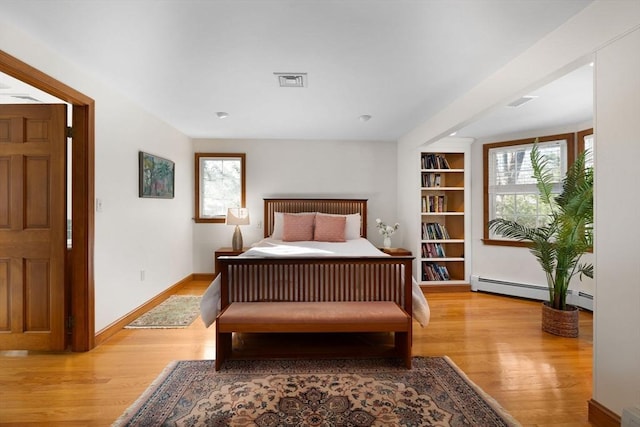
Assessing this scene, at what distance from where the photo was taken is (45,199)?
2510 millimetres

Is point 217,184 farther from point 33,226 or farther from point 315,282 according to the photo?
point 315,282

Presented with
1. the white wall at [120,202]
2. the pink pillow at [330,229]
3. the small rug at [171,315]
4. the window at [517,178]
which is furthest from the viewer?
the pink pillow at [330,229]

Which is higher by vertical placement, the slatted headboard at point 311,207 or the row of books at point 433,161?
the row of books at point 433,161

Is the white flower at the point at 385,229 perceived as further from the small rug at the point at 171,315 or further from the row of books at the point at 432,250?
the small rug at the point at 171,315

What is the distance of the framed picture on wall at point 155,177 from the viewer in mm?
3426

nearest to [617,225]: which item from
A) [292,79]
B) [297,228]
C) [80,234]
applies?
[292,79]

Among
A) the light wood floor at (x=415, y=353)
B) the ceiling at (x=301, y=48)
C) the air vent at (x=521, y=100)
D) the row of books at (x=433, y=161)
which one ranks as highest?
the ceiling at (x=301, y=48)

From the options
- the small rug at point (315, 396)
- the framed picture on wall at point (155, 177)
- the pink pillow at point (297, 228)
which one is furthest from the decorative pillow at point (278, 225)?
the small rug at point (315, 396)

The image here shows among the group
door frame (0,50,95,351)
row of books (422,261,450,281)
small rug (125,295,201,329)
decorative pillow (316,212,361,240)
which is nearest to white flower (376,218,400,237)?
decorative pillow (316,212,361,240)

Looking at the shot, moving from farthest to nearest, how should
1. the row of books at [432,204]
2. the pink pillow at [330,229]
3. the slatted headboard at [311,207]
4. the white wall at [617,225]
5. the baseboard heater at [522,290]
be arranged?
the slatted headboard at [311,207] → the row of books at [432,204] → the pink pillow at [330,229] → the baseboard heater at [522,290] → the white wall at [617,225]

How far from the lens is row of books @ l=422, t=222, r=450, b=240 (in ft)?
15.2

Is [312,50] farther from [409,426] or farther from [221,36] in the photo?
[409,426]

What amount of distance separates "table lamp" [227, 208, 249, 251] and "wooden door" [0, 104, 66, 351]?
2255 millimetres

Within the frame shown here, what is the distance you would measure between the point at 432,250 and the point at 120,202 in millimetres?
4073
